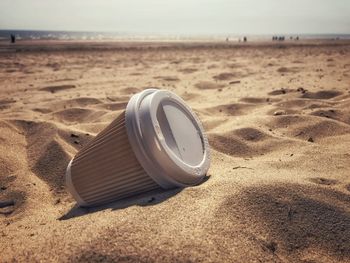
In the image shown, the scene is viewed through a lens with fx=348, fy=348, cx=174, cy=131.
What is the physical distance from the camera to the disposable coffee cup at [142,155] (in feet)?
5.84

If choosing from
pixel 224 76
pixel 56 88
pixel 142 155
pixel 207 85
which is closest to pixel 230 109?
pixel 207 85

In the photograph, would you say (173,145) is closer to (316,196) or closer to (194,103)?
(316,196)

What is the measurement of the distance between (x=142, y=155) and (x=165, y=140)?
196 mm

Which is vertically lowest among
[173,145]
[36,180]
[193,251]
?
[36,180]

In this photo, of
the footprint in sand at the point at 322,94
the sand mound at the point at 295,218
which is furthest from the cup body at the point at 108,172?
the footprint in sand at the point at 322,94

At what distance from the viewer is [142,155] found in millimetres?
1764

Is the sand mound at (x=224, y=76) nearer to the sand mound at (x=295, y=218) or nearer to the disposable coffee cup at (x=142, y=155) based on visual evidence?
the disposable coffee cup at (x=142, y=155)

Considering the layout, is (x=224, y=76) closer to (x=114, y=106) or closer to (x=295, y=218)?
(x=114, y=106)

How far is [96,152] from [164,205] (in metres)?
0.58

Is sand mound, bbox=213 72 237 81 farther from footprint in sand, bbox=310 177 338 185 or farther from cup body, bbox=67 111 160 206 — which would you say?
cup body, bbox=67 111 160 206

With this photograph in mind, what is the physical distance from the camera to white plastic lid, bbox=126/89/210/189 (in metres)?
1.77

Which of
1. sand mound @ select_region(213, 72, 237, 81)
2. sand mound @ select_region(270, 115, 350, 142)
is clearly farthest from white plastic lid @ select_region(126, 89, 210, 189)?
sand mound @ select_region(213, 72, 237, 81)

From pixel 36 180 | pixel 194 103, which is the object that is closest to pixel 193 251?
pixel 36 180

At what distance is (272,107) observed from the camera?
406 centimetres
